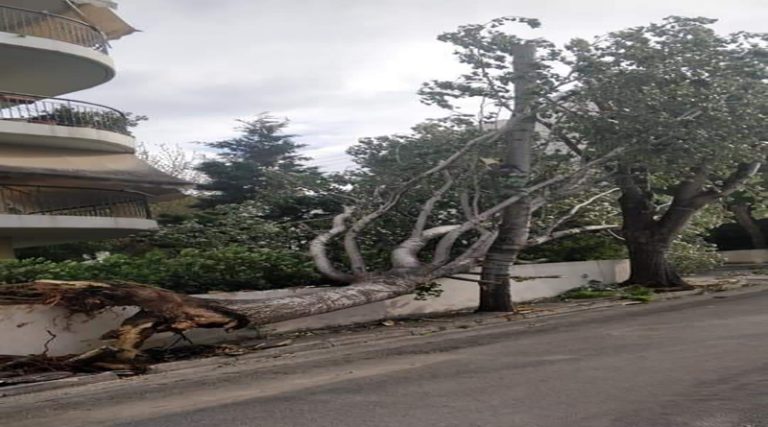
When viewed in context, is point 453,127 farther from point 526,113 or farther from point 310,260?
point 310,260

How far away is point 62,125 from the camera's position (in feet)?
75.8

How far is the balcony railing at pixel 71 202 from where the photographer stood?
73.1ft

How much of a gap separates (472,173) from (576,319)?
11.6 ft

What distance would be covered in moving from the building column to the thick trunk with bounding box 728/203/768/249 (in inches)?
1137

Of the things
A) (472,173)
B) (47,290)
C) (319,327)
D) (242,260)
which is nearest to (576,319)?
(472,173)

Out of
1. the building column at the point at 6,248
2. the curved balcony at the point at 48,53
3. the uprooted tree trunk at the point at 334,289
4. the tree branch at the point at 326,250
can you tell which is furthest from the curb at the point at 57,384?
the building column at the point at 6,248

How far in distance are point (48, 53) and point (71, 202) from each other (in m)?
4.57

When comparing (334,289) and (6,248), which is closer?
(334,289)

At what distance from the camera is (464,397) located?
7230 mm

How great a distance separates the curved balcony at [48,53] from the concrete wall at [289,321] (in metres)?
12.8

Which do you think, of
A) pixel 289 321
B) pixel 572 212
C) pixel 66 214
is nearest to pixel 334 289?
pixel 289 321

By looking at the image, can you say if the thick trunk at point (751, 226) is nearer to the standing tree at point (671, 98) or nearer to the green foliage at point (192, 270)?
the standing tree at point (671, 98)

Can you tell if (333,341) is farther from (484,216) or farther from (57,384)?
(484,216)

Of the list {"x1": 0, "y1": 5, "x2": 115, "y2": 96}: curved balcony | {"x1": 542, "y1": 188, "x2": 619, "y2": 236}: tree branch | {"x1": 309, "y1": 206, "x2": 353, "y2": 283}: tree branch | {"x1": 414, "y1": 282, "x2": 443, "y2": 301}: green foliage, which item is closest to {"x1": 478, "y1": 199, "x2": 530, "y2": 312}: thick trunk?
{"x1": 414, "y1": 282, "x2": 443, "y2": 301}: green foliage
